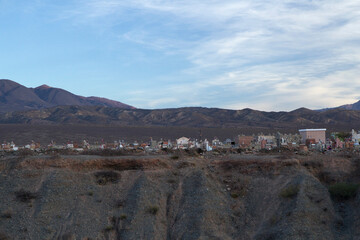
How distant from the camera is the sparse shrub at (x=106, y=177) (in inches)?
1050

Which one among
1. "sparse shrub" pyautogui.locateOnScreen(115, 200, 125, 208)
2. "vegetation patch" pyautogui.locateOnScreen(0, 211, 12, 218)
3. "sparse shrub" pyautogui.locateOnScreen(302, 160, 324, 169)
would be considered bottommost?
"vegetation patch" pyautogui.locateOnScreen(0, 211, 12, 218)

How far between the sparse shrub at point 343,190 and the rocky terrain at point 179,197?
52 millimetres

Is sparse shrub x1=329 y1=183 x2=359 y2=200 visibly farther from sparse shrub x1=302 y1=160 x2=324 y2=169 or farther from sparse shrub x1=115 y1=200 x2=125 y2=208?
sparse shrub x1=115 y1=200 x2=125 y2=208

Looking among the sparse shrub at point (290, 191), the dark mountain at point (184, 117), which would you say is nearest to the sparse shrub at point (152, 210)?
the sparse shrub at point (290, 191)

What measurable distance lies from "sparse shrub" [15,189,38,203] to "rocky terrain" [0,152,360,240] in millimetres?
50

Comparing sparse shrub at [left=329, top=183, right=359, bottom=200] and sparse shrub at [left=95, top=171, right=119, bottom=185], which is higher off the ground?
sparse shrub at [left=95, top=171, right=119, bottom=185]

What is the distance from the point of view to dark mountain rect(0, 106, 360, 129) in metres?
128

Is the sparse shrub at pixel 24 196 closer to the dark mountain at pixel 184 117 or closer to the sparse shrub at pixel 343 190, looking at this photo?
the sparse shrub at pixel 343 190

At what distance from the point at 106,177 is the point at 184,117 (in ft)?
376

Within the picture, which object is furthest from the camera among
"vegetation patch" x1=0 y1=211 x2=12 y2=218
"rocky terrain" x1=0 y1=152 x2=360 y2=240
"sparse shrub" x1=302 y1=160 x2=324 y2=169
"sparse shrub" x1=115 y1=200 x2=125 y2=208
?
"sparse shrub" x1=302 y1=160 x2=324 y2=169

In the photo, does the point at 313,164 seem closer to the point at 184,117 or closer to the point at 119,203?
the point at 119,203

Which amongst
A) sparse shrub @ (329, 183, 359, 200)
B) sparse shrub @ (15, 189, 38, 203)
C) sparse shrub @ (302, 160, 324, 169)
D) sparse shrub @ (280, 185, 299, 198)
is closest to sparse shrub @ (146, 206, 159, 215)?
sparse shrub @ (15, 189, 38, 203)

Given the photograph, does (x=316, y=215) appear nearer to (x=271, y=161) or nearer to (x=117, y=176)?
(x=271, y=161)

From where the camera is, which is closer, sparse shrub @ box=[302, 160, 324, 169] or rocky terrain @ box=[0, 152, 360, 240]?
rocky terrain @ box=[0, 152, 360, 240]
